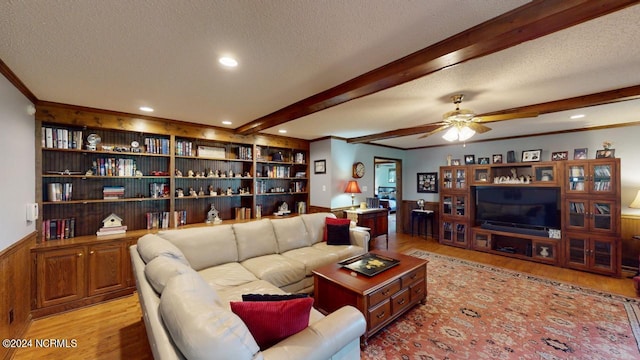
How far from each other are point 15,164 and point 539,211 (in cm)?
731

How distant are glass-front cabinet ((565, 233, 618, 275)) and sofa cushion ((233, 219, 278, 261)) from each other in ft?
16.1

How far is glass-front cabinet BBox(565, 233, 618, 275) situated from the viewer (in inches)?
149

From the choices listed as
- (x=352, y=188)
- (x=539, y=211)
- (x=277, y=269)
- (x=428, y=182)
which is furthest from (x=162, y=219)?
(x=539, y=211)

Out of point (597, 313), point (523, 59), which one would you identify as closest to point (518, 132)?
point (597, 313)

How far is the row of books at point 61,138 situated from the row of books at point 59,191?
0.48m

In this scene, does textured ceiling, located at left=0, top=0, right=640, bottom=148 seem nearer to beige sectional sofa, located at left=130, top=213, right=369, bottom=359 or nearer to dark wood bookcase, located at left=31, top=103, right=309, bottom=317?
dark wood bookcase, located at left=31, top=103, right=309, bottom=317

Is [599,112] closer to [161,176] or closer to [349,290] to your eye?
[349,290]

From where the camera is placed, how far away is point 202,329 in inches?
38.8

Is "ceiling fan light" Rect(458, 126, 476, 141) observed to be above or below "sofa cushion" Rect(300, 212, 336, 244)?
above

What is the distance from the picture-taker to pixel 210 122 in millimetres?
4035

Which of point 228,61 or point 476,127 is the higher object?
point 228,61

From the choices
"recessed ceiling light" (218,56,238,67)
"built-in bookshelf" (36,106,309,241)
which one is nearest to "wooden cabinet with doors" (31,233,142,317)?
"built-in bookshelf" (36,106,309,241)

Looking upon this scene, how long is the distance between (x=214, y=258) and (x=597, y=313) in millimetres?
4339

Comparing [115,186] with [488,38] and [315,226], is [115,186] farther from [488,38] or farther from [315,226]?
[488,38]
